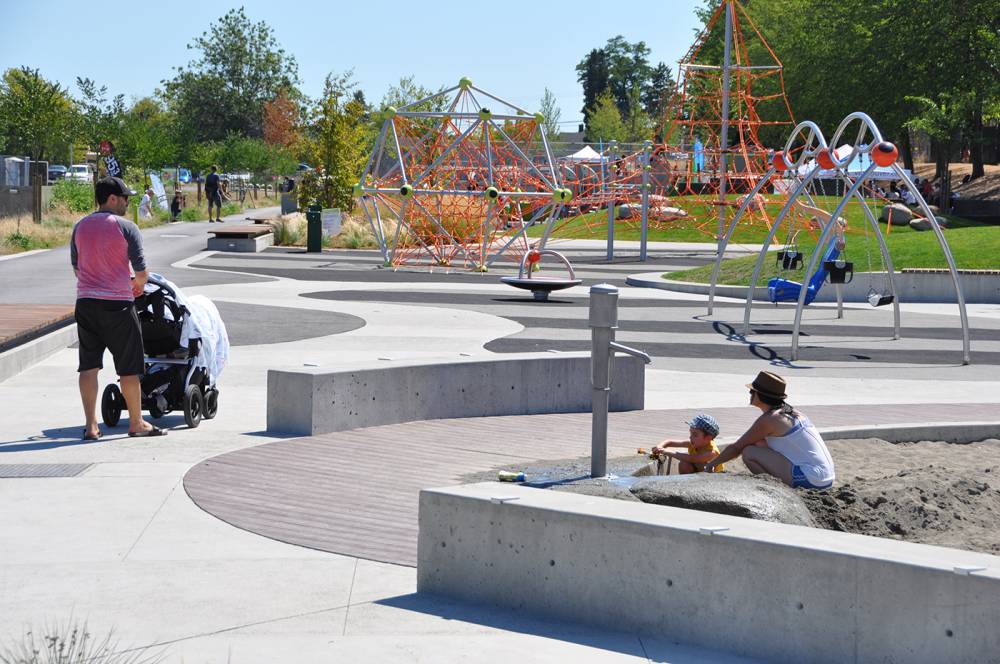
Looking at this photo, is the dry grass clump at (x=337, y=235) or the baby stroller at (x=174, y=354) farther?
the dry grass clump at (x=337, y=235)

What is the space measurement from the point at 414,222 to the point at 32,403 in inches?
922

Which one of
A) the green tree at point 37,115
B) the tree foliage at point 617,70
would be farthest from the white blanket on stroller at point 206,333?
the tree foliage at point 617,70

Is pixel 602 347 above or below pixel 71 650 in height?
above

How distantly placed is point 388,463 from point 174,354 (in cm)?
240

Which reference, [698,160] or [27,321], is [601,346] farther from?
[698,160]

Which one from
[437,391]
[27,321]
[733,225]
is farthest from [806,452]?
[733,225]

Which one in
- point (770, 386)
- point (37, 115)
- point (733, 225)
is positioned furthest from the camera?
point (37, 115)

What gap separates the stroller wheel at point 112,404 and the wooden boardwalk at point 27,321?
328 centimetres

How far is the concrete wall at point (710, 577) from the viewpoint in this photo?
15.4 ft

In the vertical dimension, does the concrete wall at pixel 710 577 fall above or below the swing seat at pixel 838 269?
below

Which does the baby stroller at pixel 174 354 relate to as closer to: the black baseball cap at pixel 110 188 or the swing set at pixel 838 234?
the black baseball cap at pixel 110 188

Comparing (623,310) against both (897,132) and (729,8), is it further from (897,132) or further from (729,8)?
(897,132)

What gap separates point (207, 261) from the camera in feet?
102

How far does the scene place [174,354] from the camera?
10.2 meters
